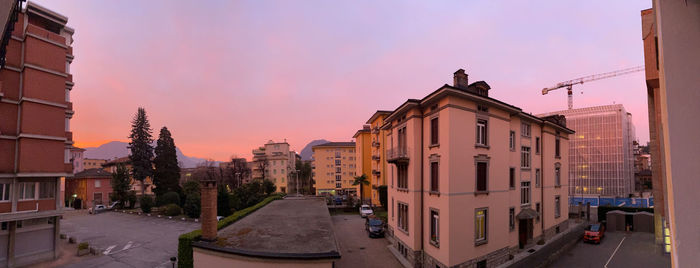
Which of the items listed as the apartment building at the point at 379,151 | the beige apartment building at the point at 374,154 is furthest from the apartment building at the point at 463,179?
the beige apartment building at the point at 374,154

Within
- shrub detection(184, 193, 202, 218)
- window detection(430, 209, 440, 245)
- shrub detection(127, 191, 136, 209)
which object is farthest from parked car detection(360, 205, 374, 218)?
shrub detection(127, 191, 136, 209)

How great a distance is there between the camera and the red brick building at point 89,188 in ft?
177

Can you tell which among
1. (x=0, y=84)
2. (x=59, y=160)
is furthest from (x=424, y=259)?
(x=0, y=84)

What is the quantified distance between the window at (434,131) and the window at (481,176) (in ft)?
9.20

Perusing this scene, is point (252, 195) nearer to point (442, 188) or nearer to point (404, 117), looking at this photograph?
point (404, 117)

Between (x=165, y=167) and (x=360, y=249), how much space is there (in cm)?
4432

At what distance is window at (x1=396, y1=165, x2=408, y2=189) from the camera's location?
20.2 metres

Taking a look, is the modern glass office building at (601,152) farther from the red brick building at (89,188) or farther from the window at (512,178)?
the red brick building at (89,188)

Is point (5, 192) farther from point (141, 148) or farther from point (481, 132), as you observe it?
point (141, 148)

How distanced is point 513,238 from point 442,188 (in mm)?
8537

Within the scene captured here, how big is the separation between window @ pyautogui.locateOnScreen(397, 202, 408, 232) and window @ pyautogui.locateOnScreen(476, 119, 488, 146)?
22.0 feet

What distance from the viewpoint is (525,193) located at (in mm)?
22297

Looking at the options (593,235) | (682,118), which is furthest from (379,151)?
(682,118)

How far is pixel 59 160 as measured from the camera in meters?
22.3
